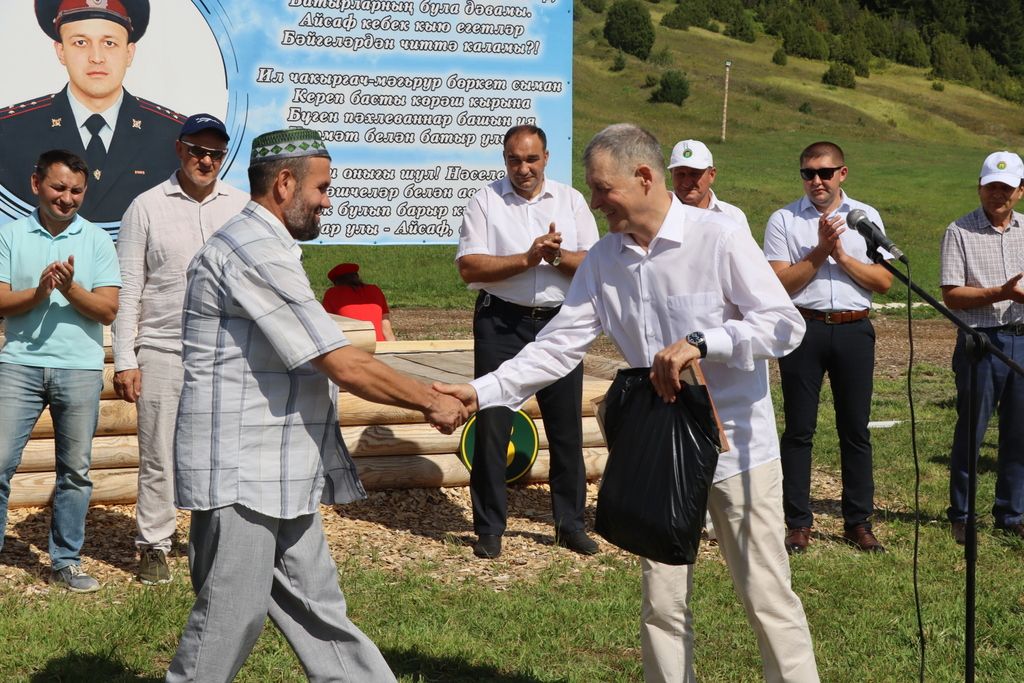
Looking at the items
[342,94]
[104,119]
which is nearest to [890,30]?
[342,94]

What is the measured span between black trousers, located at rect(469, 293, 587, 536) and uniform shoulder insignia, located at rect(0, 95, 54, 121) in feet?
12.3

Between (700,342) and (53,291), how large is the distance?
143 inches

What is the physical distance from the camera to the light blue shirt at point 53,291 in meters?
6.05

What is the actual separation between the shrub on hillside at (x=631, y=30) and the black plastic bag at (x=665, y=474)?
8619 cm

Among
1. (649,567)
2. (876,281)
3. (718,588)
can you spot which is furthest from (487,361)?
(649,567)

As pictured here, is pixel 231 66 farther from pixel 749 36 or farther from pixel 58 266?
pixel 749 36

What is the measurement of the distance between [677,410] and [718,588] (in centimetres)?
272

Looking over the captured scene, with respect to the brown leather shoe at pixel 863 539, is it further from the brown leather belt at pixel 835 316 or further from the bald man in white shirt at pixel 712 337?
the bald man in white shirt at pixel 712 337

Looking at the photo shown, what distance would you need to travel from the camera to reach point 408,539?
7.31 m

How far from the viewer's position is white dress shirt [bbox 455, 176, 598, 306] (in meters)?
6.96

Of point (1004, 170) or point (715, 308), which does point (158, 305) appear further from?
point (1004, 170)

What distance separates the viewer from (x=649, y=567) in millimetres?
4207

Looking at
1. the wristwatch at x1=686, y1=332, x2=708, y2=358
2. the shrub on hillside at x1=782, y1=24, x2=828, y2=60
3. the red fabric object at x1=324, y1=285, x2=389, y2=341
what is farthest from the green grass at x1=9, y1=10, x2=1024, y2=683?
the shrub on hillside at x1=782, y1=24, x2=828, y2=60

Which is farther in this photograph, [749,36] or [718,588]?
[749,36]
